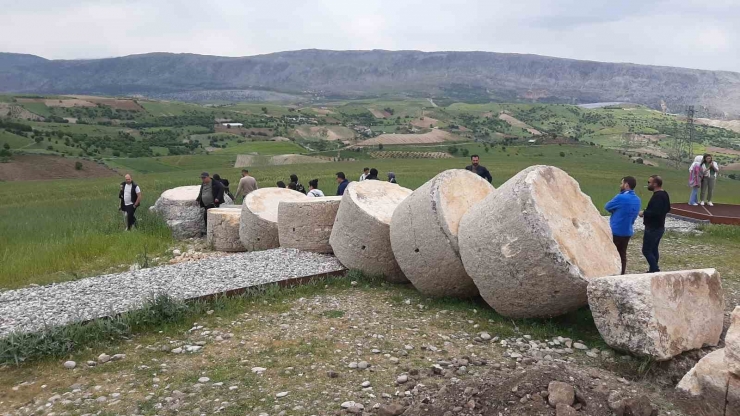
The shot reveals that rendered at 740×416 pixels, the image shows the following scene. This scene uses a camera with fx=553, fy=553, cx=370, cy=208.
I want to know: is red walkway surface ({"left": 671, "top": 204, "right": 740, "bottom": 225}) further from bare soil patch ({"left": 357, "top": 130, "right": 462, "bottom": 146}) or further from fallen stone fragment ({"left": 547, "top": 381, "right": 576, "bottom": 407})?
bare soil patch ({"left": 357, "top": 130, "right": 462, "bottom": 146})

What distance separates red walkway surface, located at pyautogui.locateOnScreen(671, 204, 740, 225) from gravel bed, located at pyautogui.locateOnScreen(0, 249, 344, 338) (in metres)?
12.9

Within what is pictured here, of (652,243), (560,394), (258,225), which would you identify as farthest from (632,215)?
(258,225)

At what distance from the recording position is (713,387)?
18.6 feet

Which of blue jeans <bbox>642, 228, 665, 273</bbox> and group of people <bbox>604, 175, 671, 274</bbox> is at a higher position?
group of people <bbox>604, 175, 671, 274</bbox>

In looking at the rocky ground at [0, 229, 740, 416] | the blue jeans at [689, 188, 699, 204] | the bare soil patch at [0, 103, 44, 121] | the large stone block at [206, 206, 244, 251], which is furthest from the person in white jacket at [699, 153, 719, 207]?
the bare soil patch at [0, 103, 44, 121]

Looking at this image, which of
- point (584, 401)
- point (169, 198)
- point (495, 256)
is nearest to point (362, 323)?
point (495, 256)

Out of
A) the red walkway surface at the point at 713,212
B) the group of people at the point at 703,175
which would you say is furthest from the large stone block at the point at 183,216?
the group of people at the point at 703,175

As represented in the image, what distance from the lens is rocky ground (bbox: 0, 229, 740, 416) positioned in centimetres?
573

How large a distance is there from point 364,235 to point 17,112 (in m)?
139

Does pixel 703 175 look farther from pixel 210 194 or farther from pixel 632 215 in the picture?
pixel 210 194

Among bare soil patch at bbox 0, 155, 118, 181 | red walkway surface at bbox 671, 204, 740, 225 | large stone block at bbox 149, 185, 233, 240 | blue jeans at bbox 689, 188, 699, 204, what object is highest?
blue jeans at bbox 689, 188, 699, 204

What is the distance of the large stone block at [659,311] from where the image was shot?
260 inches

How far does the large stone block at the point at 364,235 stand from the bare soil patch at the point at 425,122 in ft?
426

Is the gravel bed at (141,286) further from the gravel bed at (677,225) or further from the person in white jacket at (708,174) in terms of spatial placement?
the person in white jacket at (708,174)
